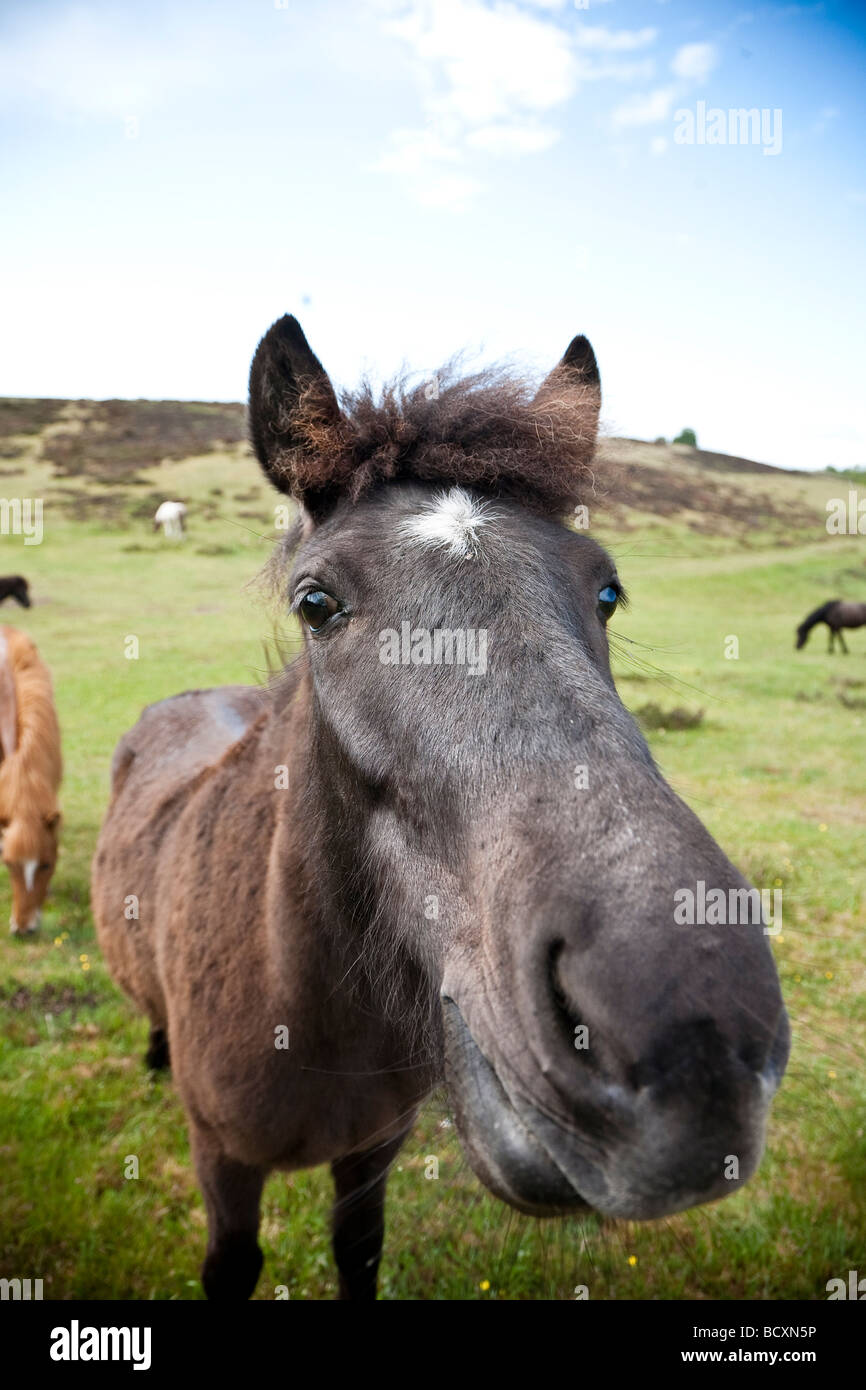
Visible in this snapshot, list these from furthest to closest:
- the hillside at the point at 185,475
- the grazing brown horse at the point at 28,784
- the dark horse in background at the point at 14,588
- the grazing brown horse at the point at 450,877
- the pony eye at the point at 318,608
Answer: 1. the hillside at the point at 185,475
2. the dark horse in background at the point at 14,588
3. the grazing brown horse at the point at 28,784
4. the pony eye at the point at 318,608
5. the grazing brown horse at the point at 450,877

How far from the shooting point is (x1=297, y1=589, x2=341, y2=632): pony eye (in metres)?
2.34

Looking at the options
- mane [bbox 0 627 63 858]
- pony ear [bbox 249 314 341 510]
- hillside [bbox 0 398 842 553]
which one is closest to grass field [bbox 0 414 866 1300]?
pony ear [bbox 249 314 341 510]

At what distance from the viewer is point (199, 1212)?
182 inches

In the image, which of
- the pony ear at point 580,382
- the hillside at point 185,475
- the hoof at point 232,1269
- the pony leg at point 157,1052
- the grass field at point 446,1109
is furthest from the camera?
the hillside at point 185,475

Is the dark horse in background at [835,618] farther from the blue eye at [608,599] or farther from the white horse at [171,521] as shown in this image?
the blue eye at [608,599]

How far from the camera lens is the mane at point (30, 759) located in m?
7.58

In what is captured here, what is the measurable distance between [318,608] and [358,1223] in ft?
10.6

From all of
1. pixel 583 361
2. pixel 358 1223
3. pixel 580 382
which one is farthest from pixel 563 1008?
pixel 358 1223

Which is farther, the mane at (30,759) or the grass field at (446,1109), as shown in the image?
the mane at (30,759)

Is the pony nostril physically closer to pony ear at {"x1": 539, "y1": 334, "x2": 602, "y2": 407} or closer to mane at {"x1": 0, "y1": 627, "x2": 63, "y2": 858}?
pony ear at {"x1": 539, "y1": 334, "x2": 602, "y2": 407}

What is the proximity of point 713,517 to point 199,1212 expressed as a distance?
161 ft

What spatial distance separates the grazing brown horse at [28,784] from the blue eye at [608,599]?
6.74 metres

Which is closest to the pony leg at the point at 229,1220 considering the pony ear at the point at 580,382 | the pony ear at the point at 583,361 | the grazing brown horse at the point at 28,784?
the pony ear at the point at 580,382
